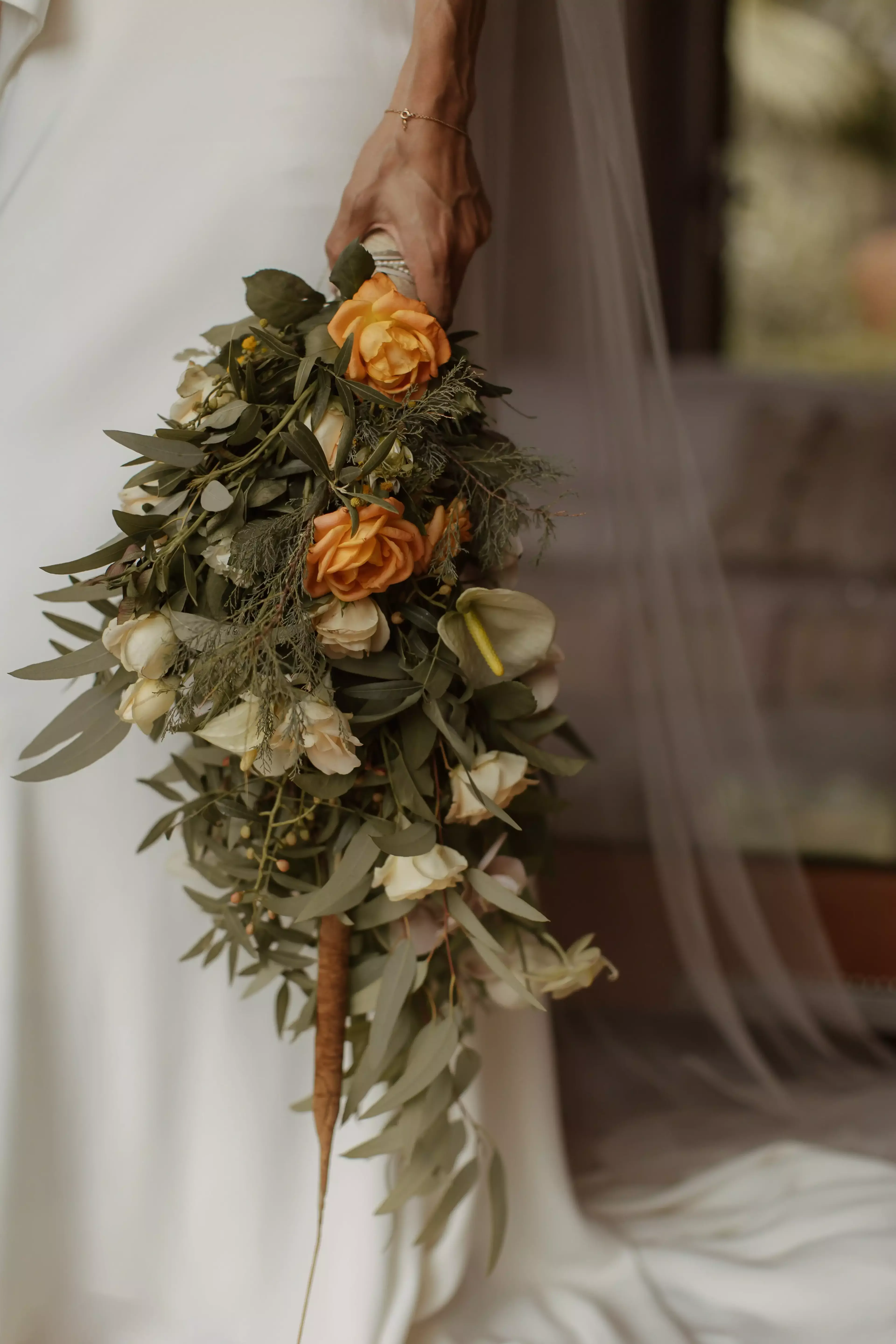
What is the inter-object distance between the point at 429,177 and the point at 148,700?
1.41ft

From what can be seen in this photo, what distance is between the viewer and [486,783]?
69 cm

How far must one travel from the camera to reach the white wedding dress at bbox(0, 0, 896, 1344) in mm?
834

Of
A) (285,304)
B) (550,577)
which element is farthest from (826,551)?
(285,304)

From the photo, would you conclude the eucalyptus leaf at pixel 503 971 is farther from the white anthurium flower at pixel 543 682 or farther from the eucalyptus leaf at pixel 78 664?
the eucalyptus leaf at pixel 78 664

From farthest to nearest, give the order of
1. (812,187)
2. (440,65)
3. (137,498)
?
1. (812,187)
2. (440,65)
3. (137,498)

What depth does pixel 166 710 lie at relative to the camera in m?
0.65

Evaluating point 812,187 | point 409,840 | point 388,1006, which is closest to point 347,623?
point 409,840

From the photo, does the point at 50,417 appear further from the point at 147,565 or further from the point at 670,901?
the point at 670,901

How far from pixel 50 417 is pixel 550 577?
93 cm

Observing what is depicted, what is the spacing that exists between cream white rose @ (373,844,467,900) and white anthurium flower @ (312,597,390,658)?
14 centimetres

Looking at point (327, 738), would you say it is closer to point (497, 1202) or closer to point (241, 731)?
point (241, 731)

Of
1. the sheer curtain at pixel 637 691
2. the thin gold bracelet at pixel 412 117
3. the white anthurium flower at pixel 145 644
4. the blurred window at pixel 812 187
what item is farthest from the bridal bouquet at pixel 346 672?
the blurred window at pixel 812 187

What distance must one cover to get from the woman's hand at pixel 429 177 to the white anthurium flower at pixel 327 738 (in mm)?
324

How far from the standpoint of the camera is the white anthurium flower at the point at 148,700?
2.11 ft
